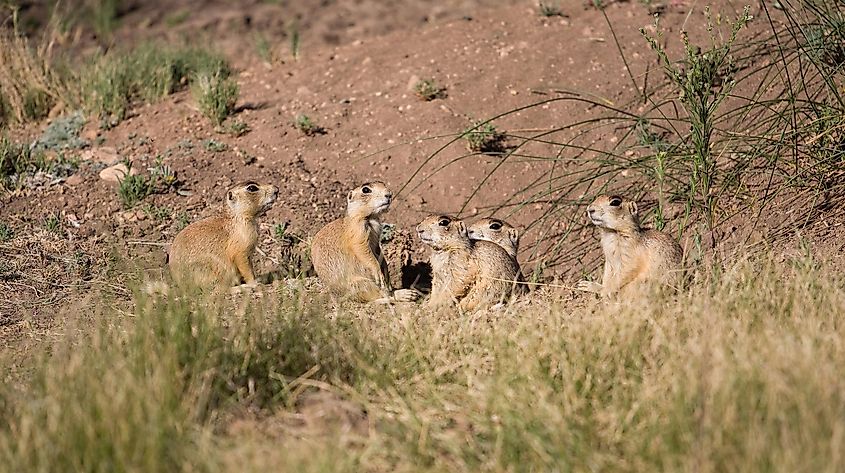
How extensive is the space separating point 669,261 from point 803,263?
0.71m

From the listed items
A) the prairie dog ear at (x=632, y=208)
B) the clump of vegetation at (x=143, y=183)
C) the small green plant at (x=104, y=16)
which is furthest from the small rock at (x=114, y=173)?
the small green plant at (x=104, y=16)

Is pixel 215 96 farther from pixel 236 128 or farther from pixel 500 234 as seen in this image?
pixel 500 234

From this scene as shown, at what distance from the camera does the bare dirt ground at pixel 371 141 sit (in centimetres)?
742

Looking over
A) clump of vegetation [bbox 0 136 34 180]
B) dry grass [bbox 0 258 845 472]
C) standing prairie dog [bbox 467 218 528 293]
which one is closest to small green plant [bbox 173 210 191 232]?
clump of vegetation [bbox 0 136 34 180]

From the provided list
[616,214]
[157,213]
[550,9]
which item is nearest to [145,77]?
[157,213]

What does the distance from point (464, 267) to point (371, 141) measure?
2.21 metres

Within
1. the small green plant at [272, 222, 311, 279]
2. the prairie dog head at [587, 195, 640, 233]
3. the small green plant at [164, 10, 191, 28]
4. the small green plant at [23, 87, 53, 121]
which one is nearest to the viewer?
the prairie dog head at [587, 195, 640, 233]

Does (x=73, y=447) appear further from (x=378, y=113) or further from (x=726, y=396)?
(x=378, y=113)

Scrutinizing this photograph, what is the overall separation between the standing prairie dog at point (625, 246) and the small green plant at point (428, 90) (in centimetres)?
266

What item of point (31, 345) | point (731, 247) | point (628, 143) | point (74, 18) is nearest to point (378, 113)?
point (628, 143)

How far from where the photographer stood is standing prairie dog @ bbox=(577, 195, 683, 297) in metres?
6.20

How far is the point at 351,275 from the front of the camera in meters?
6.77

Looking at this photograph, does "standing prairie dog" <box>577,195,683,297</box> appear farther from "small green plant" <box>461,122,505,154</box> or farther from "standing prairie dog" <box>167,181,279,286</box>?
"standing prairie dog" <box>167,181,279,286</box>

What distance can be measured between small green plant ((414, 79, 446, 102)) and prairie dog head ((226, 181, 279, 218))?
204 cm
